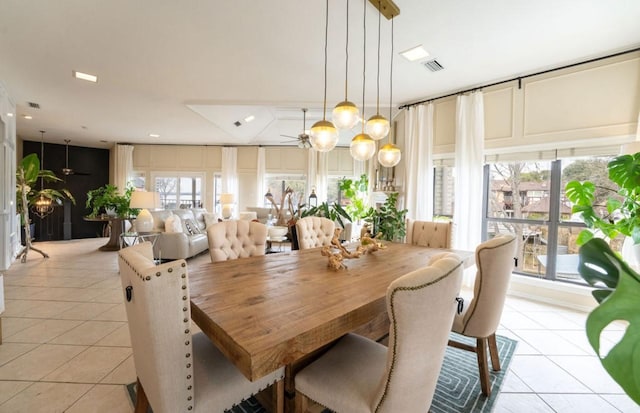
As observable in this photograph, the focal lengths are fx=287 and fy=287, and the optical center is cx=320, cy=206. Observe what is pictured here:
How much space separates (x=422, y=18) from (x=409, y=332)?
2560mm

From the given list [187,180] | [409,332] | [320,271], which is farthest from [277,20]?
[187,180]

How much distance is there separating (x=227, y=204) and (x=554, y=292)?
279 inches

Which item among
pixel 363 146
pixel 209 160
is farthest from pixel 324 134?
pixel 209 160

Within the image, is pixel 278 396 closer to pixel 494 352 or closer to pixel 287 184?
pixel 494 352

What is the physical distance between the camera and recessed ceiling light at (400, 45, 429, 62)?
2.92 meters

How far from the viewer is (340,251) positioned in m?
2.13

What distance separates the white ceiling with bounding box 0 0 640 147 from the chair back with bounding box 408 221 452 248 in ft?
5.98

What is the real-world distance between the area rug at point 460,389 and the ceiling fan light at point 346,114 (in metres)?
1.91

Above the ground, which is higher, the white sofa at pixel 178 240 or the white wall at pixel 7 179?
the white wall at pixel 7 179

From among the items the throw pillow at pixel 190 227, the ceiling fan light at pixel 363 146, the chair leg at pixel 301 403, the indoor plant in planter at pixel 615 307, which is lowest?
the chair leg at pixel 301 403

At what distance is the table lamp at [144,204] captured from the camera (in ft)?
14.6

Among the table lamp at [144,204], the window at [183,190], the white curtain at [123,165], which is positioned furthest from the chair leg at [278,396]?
the white curtain at [123,165]

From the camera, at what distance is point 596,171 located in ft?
10.8

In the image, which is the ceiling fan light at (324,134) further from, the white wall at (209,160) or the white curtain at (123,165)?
the white curtain at (123,165)
